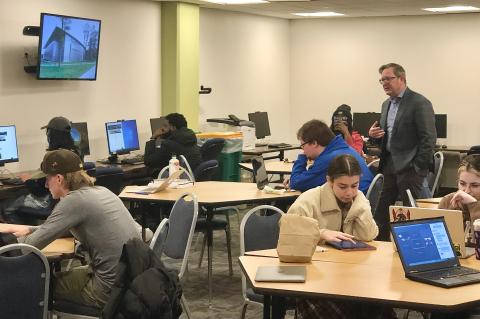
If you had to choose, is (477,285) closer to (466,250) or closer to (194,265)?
(466,250)

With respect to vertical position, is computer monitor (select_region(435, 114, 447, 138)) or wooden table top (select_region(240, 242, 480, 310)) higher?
computer monitor (select_region(435, 114, 447, 138))

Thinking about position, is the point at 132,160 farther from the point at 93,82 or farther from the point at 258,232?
the point at 258,232

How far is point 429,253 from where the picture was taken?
343 cm

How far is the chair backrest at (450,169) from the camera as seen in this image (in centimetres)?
Answer: 1091

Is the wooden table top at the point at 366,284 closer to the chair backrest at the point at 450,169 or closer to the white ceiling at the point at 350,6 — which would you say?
the white ceiling at the point at 350,6

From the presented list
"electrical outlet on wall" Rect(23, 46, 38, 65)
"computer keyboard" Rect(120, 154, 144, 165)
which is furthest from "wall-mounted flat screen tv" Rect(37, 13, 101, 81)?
"computer keyboard" Rect(120, 154, 144, 165)

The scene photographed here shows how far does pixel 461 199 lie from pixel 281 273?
1.25 meters

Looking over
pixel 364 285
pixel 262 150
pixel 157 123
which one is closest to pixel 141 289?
pixel 364 285

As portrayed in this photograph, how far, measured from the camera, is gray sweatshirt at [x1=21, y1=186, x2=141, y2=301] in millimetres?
3879

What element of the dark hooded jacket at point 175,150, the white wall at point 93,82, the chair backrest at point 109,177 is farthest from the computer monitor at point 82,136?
the chair backrest at point 109,177

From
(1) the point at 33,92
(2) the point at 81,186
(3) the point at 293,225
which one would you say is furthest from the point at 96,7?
→ (3) the point at 293,225

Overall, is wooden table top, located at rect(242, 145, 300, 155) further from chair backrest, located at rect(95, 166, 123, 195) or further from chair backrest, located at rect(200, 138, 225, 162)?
chair backrest, located at rect(95, 166, 123, 195)

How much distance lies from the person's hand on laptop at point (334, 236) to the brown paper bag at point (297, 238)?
36 centimetres

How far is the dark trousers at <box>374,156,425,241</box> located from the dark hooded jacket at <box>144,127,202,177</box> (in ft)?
7.24
